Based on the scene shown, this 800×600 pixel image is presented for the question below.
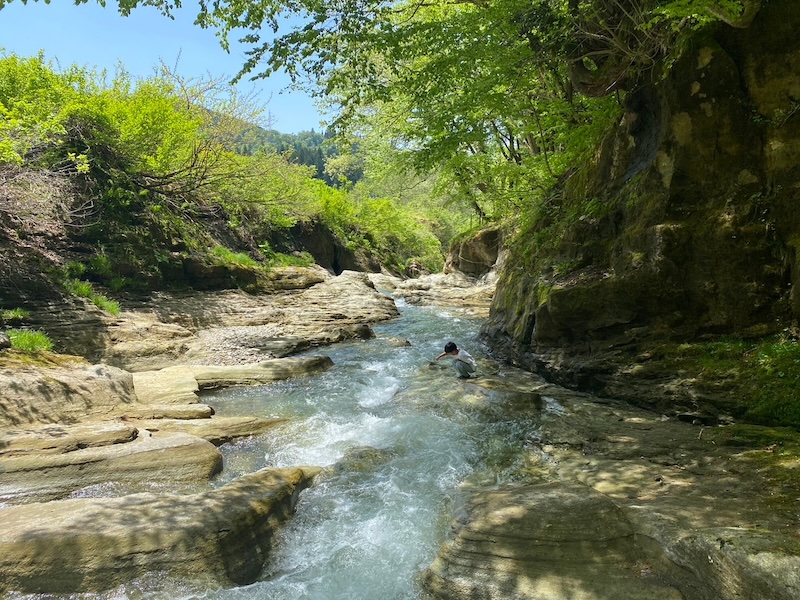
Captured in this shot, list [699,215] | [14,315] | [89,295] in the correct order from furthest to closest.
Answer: [89,295] < [14,315] < [699,215]

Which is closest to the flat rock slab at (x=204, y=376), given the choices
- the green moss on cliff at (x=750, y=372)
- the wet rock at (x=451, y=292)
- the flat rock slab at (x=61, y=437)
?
the flat rock slab at (x=61, y=437)

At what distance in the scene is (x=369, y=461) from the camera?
609 cm

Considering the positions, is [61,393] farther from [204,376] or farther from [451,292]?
[451,292]

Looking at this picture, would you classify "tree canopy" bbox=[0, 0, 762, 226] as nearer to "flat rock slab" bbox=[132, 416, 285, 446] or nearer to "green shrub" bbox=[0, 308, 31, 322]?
"flat rock slab" bbox=[132, 416, 285, 446]

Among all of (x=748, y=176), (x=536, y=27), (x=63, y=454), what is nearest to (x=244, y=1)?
(x=536, y=27)

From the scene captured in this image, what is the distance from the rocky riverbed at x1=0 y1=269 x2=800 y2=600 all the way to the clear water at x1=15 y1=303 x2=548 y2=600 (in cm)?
22

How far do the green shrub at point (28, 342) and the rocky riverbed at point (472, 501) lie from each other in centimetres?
64

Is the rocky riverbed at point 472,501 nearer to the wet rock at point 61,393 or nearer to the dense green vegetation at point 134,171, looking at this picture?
the wet rock at point 61,393

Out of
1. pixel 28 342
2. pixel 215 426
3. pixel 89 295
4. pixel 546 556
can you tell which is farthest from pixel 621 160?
pixel 89 295

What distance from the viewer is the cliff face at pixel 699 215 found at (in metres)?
6.04

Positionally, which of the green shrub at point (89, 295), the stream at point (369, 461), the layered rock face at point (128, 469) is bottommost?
the stream at point (369, 461)

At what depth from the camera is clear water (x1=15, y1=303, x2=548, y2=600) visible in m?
4.05

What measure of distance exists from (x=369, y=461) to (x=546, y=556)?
Result: 2.94 meters

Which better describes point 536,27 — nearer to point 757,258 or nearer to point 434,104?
point 434,104
